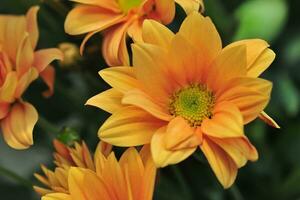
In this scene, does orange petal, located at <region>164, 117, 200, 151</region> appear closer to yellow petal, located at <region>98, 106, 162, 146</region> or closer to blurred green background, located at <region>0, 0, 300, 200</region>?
yellow petal, located at <region>98, 106, 162, 146</region>

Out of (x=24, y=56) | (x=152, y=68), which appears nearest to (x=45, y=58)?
(x=24, y=56)

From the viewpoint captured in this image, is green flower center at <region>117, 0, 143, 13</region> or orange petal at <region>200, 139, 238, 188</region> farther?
green flower center at <region>117, 0, 143, 13</region>

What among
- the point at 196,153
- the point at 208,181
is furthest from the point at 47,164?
the point at 196,153

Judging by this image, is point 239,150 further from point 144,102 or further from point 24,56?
point 24,56

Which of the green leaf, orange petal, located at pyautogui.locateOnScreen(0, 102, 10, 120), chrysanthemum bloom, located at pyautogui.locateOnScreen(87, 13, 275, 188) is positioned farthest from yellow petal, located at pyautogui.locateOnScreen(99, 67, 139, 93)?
the green leaf

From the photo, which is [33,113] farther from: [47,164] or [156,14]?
[47,164]

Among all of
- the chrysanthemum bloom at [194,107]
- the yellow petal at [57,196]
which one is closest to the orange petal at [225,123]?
the chrysanthemum bloom at [194,107]
